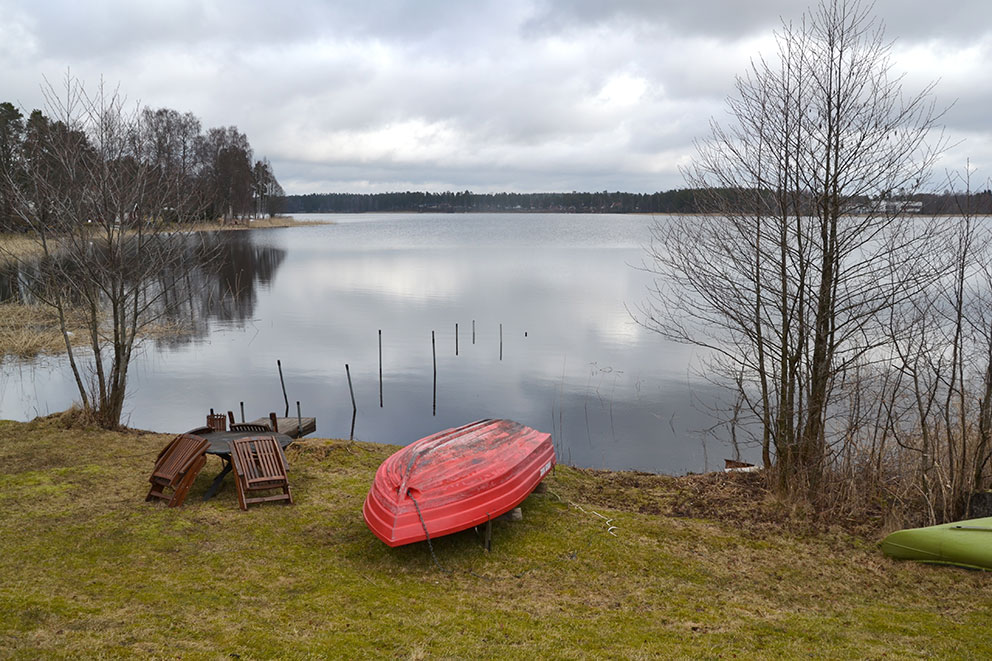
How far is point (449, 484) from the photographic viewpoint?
22.4 feet

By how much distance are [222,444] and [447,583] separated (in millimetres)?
3687

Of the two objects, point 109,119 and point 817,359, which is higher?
point 109,119

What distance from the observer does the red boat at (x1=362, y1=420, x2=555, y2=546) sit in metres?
6.45

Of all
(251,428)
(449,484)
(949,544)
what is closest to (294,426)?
(251,428)

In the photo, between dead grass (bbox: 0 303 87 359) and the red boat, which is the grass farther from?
dead grass (bbox: 0 303 87 359)

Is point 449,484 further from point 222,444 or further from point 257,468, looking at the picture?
point 222,444

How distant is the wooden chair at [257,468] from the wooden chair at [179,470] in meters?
0.37

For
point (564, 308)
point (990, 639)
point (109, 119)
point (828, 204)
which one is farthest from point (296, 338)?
point (990, 639)

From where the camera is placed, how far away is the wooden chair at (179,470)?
7488 millimetres

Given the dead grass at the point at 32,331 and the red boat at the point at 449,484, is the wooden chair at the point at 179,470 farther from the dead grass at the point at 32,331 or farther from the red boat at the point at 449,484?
the dead grass at the point at 32,331

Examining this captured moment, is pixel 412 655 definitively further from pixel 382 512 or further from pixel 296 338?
pixel 296 338

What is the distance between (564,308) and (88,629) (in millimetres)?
25514

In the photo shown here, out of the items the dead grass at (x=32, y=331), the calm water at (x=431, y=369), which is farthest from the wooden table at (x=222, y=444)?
the dead grass at (x=32, y=331)

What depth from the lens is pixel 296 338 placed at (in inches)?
949
